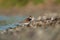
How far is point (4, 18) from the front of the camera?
360 centimetres

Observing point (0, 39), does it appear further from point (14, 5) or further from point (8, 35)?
point (14, 5)

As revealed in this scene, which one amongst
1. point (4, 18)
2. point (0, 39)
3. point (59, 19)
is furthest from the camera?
point (4, 18)

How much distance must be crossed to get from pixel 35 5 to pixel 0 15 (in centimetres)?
57

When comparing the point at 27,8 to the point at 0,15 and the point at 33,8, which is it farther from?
the point at 0,15

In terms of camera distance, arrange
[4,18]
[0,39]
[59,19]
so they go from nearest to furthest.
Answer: [0,39] → [59,19] → [4,18]

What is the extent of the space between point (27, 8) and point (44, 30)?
64cm

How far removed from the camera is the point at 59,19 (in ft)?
11.0

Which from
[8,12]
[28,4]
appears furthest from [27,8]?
[8,12]

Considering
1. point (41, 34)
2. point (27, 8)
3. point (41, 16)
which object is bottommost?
point (41, 34)

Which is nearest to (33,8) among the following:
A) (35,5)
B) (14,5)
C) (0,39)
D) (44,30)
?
(35,5)

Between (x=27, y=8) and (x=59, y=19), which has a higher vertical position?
(x=27, y=8)

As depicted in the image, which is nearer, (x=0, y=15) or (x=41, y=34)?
(x=41, y=34)

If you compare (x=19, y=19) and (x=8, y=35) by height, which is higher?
(x=19, y=19)

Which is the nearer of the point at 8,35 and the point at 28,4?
the point at 8,35
